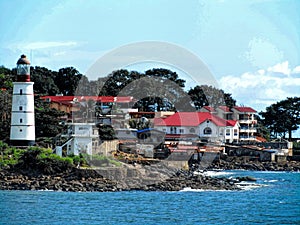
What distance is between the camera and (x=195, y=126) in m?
65.1

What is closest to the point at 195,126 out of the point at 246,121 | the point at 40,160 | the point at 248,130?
the point at 248,130

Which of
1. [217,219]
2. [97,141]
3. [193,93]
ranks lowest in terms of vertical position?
[217,219]

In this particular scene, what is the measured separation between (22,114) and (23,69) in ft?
9.20

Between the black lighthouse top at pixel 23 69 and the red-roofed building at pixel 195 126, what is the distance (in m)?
22.1

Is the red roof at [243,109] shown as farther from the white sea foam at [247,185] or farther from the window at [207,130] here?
the white sea foam at [247,185]

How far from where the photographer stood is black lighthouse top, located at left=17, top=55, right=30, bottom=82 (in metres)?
43.7

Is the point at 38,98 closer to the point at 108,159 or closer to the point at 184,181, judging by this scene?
the point at 108,159

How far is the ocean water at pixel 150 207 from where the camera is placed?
3025 centimetres

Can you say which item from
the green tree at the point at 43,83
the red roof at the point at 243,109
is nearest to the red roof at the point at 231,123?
the red roof at the point at 243,109

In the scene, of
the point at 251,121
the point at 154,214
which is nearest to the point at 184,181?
the point at 154,214

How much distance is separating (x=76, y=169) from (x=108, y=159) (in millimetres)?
5011

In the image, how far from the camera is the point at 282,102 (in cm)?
7619

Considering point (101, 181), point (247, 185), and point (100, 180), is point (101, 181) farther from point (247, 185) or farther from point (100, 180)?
point (247, 185)

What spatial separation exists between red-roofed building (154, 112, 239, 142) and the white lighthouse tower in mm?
22088
